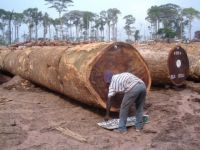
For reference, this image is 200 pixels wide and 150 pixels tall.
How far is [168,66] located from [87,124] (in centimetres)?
380

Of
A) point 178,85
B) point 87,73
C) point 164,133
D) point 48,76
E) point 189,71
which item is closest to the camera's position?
point 164,133

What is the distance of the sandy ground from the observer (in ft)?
18.0

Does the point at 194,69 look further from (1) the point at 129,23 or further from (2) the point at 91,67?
(1) the point at 129,23

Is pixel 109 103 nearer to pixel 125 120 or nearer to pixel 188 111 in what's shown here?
pixel 125 120

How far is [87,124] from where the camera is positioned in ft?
21.2

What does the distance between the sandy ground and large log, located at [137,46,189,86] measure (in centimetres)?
47

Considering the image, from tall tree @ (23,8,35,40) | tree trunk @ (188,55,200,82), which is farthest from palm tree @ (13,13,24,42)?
tree trunk @ (188,55,200,82)

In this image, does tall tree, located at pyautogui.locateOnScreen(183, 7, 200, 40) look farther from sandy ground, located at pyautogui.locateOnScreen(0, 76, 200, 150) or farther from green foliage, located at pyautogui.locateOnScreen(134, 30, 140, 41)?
sandy ground, located at pyautogui.locateOnScreen(0, 76, 200, 150)

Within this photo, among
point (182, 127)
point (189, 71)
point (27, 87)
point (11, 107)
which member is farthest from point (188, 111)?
point (27, 87)

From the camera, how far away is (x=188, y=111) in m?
7.49

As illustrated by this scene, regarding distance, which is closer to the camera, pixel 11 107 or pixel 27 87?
pixel 11 107

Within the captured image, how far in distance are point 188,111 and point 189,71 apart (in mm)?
3170

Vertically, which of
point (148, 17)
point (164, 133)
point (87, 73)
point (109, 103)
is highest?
point (148, 17)

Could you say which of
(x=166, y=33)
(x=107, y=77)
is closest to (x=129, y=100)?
(x=107, y=77)
